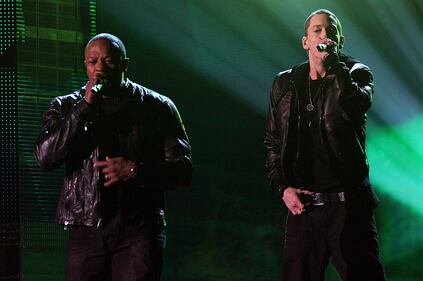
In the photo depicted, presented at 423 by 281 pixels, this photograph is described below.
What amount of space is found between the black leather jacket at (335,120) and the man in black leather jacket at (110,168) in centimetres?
53

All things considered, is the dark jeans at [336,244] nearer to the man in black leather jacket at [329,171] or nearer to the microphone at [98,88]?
the man in black leather jacket at [329,171]

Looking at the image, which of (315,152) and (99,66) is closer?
(99,66)

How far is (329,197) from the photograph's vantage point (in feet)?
11.6

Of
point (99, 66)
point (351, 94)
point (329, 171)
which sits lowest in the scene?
point (329, 171)

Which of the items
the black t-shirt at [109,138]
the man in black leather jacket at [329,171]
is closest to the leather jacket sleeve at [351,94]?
the man in black leather jacket at [329,171]

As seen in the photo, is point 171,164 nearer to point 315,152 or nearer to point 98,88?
point 98,88

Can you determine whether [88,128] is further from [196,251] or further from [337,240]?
[196,251]

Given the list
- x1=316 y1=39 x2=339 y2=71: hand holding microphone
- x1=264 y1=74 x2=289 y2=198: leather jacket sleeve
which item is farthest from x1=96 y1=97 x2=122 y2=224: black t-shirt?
x1=316 y1=39 x2=339 y2=71: hand holding microphone

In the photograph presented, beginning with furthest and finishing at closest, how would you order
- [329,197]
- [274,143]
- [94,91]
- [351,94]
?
[274,143], [329,197], [351,94], [94,91]

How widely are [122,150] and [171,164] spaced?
0.88ft

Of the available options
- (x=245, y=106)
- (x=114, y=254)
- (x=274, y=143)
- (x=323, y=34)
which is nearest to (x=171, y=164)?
(x=114, y=254)

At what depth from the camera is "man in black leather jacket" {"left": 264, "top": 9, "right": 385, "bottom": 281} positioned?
137 inches

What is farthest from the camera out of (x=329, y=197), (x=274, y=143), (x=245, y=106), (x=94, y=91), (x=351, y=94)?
(x=245, y=106)

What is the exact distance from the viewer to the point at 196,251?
24.3 ft
